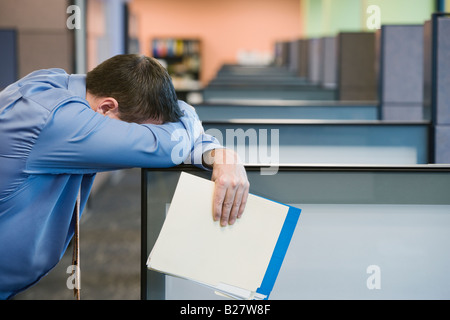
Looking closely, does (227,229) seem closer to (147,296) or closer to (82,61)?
(147,296)

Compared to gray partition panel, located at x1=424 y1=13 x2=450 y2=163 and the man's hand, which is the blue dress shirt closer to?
the man's hand

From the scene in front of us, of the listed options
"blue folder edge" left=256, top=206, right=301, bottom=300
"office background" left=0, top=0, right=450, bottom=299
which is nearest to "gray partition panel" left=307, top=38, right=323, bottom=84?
"office background" left=0, top=0, right=450, bottom=299

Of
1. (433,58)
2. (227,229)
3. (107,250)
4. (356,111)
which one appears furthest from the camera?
(107,250)

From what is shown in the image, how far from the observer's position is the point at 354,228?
1149 millimetres

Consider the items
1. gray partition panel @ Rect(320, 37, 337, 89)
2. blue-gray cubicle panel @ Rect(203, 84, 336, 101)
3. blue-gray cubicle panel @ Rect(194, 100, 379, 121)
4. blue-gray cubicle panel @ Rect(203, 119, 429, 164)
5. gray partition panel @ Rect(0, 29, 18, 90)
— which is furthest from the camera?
gray partition panel @ Rect(320, 37, 337, 89)

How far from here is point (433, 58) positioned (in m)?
2.18

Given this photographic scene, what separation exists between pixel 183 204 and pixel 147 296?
9.6 inches

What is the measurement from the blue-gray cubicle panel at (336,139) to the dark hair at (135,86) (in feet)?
3.89

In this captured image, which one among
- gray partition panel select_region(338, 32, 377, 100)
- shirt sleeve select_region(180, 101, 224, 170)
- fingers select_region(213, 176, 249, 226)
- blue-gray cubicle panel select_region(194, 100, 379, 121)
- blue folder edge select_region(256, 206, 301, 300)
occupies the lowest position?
blue folder edge select_region(256, 206, 301, 300)

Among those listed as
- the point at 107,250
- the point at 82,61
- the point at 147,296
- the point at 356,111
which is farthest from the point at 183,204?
the point at 82,61

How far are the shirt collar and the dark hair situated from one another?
0.02 meters

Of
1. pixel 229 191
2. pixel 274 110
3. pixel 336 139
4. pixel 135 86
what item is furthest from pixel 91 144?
pixel 274 110

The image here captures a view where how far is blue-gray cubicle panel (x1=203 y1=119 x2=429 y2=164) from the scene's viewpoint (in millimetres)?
2281

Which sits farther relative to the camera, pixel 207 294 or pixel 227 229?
pixel 207 294
